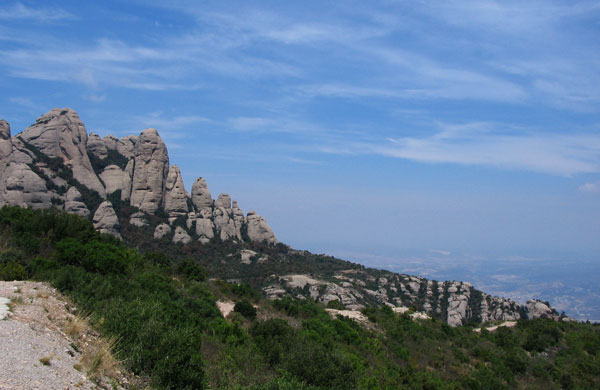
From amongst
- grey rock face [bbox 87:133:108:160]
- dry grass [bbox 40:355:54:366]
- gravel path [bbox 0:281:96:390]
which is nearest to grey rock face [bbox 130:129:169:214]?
grey rock face [bbox 87:133:108:160]

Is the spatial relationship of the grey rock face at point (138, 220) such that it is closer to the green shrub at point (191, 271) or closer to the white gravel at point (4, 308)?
the green shrub at point (191, 271)

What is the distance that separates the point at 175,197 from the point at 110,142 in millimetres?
22638

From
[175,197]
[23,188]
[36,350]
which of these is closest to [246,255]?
[175,197]

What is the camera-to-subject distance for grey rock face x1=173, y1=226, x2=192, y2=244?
184ft

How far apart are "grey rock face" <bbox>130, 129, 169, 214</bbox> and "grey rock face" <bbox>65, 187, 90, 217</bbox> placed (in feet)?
32.2

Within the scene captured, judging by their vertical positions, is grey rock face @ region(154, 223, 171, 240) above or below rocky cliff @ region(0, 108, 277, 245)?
below

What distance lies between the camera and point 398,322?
1062 inches

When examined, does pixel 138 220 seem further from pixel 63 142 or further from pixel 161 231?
pixel 63 142

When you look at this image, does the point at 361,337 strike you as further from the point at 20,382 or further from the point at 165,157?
the point at 165,157

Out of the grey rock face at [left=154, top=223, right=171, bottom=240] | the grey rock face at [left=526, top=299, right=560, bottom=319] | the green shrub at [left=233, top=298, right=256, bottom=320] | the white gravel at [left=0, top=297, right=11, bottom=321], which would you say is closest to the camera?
the white gravel at [left=0, top=297, right=11, bottom=321]

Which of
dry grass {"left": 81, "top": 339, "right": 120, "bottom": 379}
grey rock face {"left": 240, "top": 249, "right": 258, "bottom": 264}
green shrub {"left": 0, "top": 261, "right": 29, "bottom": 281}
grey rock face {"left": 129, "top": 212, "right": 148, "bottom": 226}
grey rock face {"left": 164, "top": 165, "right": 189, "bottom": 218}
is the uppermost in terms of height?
grey rock face {"left": 164, "top": 165, "right": 189, "bottom": 218}

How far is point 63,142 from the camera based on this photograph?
62062mm

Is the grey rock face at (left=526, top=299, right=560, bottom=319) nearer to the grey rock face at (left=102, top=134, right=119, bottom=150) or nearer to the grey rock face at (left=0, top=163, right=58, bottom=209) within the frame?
the grey rock face at (left=0, top=163, right=58, bottom=209)

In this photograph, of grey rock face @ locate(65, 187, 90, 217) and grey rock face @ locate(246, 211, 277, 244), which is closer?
grey rock face @ locate(65, 187, 90, 217)
